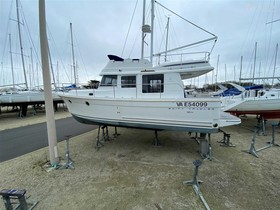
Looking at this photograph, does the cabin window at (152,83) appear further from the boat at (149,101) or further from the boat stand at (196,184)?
the boat stand at (196,184)

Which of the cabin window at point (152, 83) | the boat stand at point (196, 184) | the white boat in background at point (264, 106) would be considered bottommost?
the boat stand at point (196, 184)

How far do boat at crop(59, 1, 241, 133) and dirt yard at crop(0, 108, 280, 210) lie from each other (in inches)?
42.7

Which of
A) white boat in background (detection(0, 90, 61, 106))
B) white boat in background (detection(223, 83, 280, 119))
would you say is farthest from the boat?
white boat in background (detection(0, 90, 61, 106))

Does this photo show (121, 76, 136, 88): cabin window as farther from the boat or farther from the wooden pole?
the wooden pole

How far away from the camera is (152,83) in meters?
5.44

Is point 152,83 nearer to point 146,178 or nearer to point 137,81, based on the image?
point 137,81

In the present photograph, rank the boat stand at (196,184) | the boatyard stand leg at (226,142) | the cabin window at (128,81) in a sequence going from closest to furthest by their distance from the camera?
the boat stand at (196,184) < the cabin window at (128,81) < the boatyard stand leg at (226,142)

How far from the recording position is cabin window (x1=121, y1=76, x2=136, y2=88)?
18.5ft

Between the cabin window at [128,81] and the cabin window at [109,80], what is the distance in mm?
367

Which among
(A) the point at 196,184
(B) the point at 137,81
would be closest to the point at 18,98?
(B) the point at 137,81

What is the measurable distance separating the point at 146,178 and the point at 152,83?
3187 millimetres

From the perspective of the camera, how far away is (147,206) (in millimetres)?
2826

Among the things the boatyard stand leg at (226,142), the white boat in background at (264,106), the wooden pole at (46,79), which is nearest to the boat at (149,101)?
the boatyard stand leg at (226,142)

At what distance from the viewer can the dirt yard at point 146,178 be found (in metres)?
2.93
